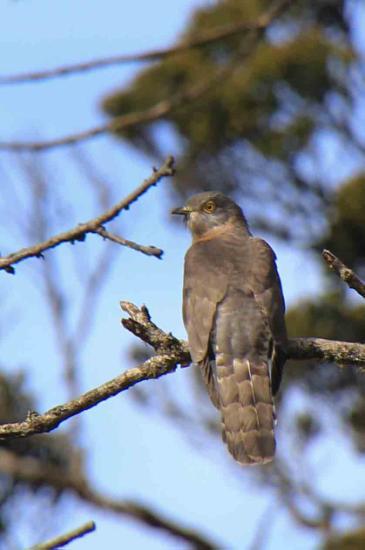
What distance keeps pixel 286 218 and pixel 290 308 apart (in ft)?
14.6

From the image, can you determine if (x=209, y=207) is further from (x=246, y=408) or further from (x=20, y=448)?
(x=20, y=448)

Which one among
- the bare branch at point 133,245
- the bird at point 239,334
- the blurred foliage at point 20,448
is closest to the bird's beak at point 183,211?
the bird at point 239,334

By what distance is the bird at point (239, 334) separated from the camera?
17.3 feet

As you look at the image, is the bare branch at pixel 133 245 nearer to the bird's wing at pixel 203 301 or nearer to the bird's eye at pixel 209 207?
the bird's wing at pixel 203 301

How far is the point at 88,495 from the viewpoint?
16.5m

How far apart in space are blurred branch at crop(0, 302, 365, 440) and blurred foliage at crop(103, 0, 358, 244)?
1891 centimetres

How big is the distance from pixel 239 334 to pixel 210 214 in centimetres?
197

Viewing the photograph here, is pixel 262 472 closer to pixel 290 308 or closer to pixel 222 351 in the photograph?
pixel 290 308

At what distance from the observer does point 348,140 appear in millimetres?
25984

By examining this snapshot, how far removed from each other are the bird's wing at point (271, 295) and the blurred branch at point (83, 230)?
0.95 m

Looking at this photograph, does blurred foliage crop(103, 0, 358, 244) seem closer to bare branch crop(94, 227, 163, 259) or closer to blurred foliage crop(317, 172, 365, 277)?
blurred foliage crop(317, 172, 365, 277)

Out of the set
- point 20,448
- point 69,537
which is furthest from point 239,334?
point 20,448

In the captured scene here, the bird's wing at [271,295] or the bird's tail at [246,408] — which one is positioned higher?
the bird's wing at [271,295]

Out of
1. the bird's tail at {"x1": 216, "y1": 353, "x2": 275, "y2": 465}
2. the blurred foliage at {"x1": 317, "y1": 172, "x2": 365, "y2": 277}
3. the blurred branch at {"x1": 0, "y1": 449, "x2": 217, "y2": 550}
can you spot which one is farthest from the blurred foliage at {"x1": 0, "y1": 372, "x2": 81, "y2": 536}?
the bird's tail at {"x1": 216, "y1": 353, "x2": 275, "y2": 465}
